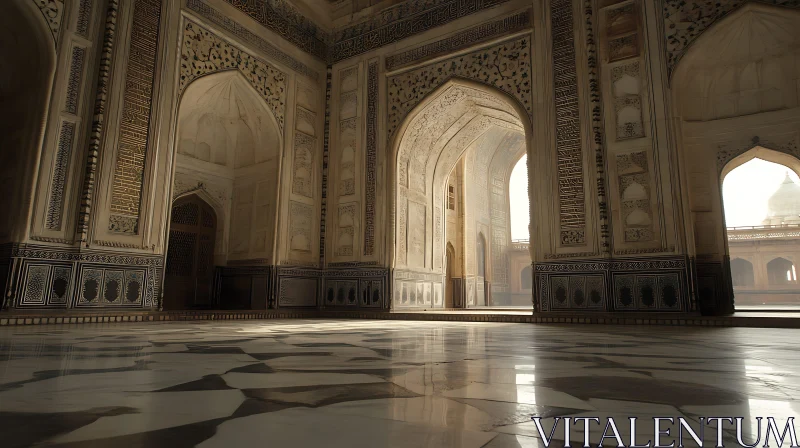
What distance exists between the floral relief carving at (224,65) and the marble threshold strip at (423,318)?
227cm

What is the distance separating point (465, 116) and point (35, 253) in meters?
4.81

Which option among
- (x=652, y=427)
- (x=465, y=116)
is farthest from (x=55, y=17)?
(x=652, y=427)

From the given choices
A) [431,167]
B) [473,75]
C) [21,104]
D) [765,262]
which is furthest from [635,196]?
[765,262]

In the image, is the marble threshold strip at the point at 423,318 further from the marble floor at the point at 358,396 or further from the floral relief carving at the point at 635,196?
the marble floor at the point at 358,396

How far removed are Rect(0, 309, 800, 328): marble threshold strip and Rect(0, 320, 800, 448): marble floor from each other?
8.31 feet

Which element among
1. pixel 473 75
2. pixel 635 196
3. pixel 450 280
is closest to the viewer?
pixel 635 196

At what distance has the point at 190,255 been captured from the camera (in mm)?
6266

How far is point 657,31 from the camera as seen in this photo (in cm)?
480

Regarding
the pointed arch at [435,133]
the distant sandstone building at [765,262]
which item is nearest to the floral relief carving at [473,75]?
the pointed arch at [435,133]

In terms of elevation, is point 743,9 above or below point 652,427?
above

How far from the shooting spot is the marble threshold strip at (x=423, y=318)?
11.8 ft

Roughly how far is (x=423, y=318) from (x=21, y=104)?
13.4 ft

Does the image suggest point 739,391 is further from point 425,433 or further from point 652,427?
point 425,433

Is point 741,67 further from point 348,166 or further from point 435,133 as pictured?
point 348,166
